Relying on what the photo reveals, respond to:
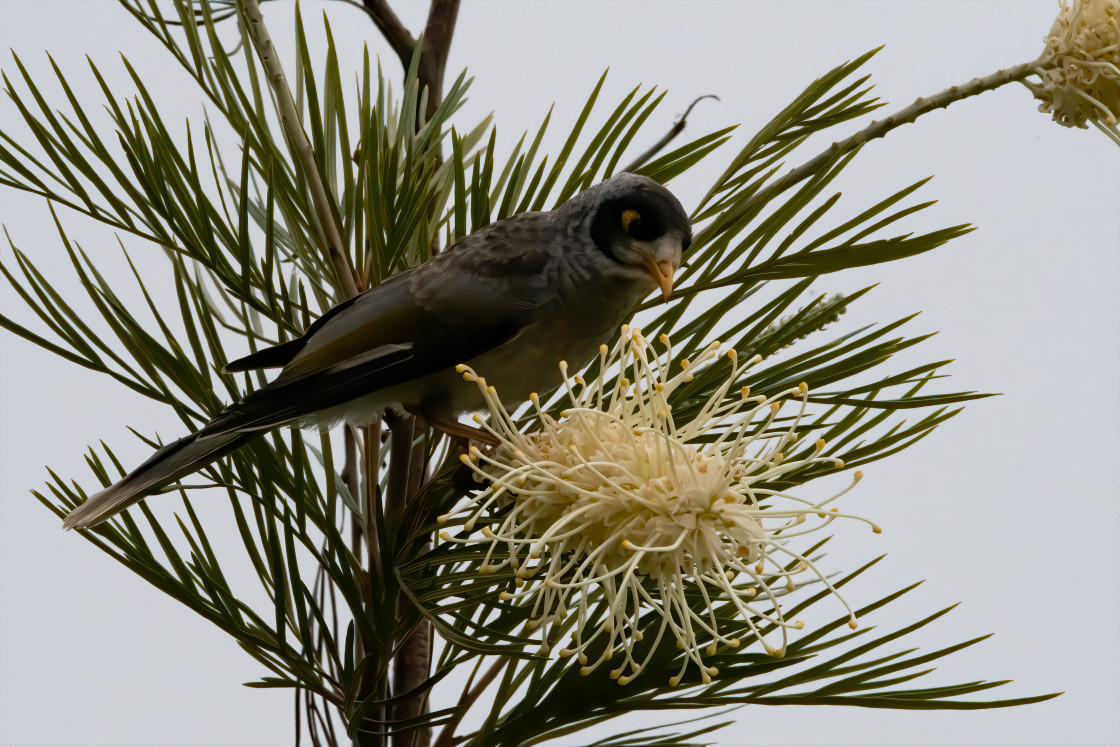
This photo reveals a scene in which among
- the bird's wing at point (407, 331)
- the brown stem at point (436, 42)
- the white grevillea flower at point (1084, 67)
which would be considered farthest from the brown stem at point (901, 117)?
the brown stem at point (436, 42)

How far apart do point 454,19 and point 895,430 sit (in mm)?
372

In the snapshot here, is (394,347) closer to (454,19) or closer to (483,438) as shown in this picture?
(483,438)

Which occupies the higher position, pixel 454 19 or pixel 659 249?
pixel 454 19

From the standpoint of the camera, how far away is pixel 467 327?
1.73 feet

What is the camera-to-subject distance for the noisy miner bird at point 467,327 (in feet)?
1.63

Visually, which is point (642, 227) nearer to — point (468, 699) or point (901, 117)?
point (901, 117)

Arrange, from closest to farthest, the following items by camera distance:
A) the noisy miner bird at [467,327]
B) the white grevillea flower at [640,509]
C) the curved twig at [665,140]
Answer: the white grevillea flower at [640,509] < the noisy miner bird at [467,327] < the curved twig at [665,140]

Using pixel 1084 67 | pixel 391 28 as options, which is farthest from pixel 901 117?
pixel 391 28

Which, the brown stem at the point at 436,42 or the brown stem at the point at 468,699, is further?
the brown stem at the point at 436,42

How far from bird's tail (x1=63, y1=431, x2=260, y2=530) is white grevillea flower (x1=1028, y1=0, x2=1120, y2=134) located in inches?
16.9

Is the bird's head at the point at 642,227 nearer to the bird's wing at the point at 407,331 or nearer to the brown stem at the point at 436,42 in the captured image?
the bird's wing at the point at 407,331

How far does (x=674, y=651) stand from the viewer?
512 mm

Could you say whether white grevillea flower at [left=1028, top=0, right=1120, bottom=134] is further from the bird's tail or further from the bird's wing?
the bird's tail

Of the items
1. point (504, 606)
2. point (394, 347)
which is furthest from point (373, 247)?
point (504, 606)
